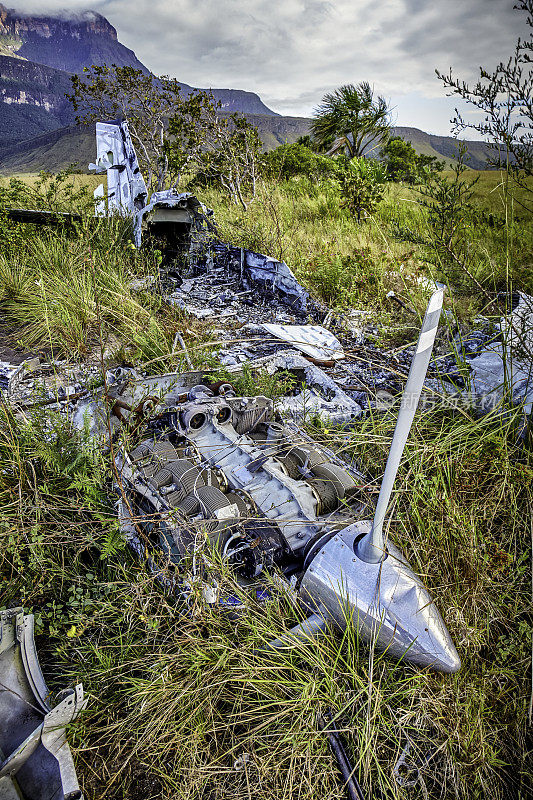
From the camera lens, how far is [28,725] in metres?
1.51

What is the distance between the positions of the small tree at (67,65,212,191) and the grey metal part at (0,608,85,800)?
10.5 m

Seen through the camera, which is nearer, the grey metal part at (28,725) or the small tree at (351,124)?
the grey metal part at (28,725)

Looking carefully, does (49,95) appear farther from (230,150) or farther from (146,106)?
(230,150)

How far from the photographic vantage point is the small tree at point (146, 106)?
9549mm

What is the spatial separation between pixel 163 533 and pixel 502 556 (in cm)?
162

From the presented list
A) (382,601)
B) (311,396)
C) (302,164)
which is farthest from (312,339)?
(302,164)

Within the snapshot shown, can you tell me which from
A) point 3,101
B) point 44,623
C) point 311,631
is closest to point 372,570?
point 311,631

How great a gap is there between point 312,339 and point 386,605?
117 inches

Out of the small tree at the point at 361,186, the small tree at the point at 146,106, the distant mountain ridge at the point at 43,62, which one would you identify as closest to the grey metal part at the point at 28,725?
the small tree at the point at 361,186

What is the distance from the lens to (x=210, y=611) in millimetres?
1764

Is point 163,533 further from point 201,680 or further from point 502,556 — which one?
point 502,556

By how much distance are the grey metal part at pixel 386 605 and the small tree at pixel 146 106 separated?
1048cm

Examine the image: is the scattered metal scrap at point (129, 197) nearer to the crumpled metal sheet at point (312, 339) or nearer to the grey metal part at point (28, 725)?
the crumpled metal sheet at point (312, 339)

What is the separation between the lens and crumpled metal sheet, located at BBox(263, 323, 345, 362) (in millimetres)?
3760
